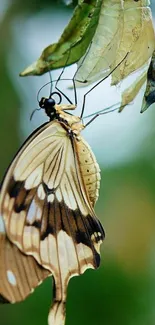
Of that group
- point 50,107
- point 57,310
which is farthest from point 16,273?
point 50,107

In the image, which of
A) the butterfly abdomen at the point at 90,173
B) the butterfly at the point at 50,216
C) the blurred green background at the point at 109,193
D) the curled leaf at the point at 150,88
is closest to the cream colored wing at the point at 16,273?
the butterfly at the point at 50,216

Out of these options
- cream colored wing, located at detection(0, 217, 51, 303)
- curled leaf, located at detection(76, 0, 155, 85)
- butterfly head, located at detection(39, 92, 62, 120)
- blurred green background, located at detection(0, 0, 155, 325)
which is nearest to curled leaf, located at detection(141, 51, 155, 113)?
curled leaf, located at detection(76, 0, 155, 85)

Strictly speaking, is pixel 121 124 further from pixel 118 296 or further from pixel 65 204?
pixel 65 204

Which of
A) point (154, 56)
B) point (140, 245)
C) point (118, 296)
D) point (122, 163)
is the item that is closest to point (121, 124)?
point (122, 163)

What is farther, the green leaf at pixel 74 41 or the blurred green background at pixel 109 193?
the blurred green background at pixel 109 193

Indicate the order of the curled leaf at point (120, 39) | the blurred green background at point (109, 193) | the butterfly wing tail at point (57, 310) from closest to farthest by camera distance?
1. the butterfly wing tail at point (57, 310)
2. the curled leaf at point (120, 39)
3. the blurred green background at point (109, 193)

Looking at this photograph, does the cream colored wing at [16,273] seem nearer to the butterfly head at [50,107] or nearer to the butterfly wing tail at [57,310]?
the butterfly wing tail at [57,310]

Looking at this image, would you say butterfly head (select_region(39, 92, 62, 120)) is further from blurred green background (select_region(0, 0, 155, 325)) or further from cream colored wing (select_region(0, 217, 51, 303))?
blurred green background (select_region(0, 0, 155, 325))

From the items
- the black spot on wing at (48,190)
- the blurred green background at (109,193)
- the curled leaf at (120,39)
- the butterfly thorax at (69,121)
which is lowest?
the blurred green background at (109,193)
